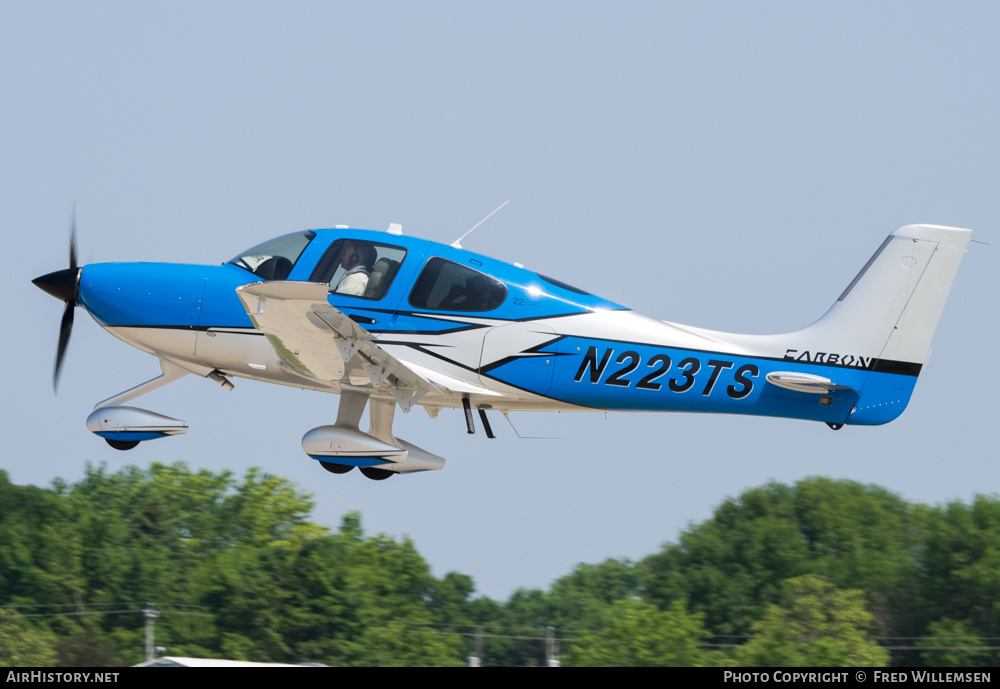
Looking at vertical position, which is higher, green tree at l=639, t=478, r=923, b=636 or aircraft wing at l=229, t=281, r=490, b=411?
green tree at l=639, t=478, r=923, b=636

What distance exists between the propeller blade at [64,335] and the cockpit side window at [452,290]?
15.2 ft

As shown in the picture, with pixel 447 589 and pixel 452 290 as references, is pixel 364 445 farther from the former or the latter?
pixel 447 589

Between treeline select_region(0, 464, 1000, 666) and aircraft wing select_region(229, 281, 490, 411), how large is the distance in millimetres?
9274

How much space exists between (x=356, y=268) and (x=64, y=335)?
4.31m

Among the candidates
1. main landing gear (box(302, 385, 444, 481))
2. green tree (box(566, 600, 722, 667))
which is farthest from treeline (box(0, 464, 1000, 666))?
main landing gear (box(302, 385, 444, 481))

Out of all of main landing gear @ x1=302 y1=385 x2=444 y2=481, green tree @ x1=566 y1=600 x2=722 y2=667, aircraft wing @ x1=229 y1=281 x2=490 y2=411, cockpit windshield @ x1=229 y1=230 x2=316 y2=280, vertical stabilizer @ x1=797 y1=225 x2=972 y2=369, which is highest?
cockpit windshield @ x1=229 y1=230 x2=316 y2=280

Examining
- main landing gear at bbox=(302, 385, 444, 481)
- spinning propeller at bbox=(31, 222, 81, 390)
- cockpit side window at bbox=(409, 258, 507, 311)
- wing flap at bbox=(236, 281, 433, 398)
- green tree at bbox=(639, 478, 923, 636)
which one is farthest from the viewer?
green tree at bbox=(639, 478, 923, 636)

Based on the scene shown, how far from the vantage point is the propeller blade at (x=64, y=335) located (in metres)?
14.8

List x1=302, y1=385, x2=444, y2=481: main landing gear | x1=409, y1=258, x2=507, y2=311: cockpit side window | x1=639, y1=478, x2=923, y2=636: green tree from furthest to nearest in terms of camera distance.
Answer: x1=639, y1=478, x2=923, y2=636: green tree → x1=302, y1=385, x2=444, y2=481: main landing gear → x1=409, y1=258, x2=507, y2=311: cockpit side window

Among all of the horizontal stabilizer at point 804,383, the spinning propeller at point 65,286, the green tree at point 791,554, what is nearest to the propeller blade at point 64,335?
the spinning propeller at point 65,286

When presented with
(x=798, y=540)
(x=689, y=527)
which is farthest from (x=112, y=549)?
(x=798, y=540)

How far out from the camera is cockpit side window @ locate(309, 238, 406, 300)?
13094 mm

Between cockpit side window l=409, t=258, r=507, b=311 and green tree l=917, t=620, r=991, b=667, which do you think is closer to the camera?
cockpit side window l=409, t=258, r=507, b=311

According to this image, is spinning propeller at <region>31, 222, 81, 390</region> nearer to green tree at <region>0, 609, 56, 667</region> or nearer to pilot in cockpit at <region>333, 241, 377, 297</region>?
pilot in cockpit at <region>333, 241, 377, 297</region>
